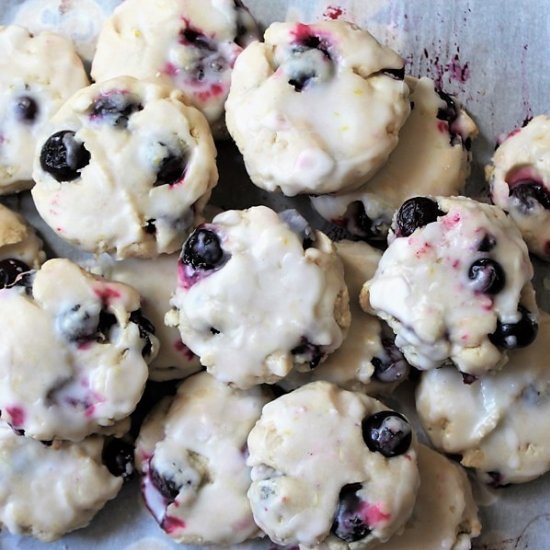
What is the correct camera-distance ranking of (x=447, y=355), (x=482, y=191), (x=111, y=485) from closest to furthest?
(x=447, y=355)
(x=111, y=485)
(x=482, y=191)

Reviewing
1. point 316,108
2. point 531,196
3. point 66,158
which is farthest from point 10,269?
point 531,196

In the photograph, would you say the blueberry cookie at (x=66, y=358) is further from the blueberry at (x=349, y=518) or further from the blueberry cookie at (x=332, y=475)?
the blueberry at (x=349, y=518)

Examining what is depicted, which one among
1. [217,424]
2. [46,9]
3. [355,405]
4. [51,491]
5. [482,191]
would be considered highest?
[46,9]

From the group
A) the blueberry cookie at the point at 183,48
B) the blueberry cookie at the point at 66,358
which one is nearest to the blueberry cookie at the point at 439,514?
the blueberry cookie at the point at 66,358

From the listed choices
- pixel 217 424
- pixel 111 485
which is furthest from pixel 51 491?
pixel 217 424

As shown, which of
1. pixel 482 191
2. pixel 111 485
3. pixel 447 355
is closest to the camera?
pixel 447 355

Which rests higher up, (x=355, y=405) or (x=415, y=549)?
(x=355, y=405)

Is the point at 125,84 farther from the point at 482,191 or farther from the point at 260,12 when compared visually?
the point at 482,191

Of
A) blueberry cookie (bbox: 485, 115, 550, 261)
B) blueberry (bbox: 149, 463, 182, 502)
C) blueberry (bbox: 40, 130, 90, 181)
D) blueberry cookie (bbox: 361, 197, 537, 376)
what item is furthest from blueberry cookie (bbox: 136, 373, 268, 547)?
blueberry cookie (bbox: 485, 115, 550, 261)

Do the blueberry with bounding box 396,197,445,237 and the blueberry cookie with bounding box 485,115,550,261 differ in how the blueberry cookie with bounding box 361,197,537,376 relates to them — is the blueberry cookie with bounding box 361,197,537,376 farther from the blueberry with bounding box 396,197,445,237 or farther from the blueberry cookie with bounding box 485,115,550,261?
the blueberry cookie with bounding box 485,115,550,261
